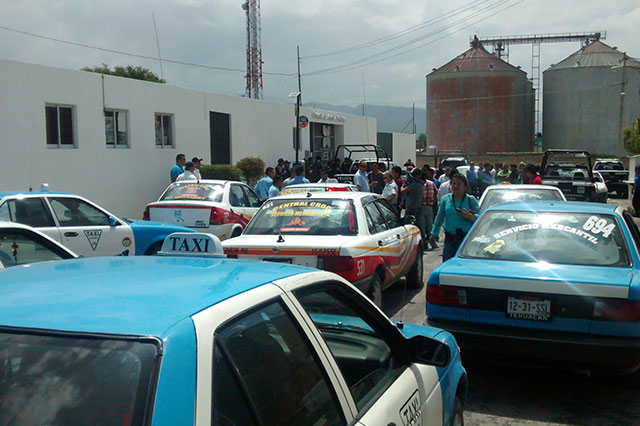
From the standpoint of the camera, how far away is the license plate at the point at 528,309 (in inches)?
195

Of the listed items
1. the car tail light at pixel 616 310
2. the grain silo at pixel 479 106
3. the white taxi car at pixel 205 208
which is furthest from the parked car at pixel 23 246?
the grain silo at pixel 479 106

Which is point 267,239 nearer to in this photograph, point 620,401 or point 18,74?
point 620,401

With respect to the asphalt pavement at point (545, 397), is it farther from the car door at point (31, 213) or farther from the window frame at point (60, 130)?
the window frame at point (60, 130)

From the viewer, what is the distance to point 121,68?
187 feet

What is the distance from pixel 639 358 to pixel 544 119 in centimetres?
6667

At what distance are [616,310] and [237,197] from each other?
8.67 meters

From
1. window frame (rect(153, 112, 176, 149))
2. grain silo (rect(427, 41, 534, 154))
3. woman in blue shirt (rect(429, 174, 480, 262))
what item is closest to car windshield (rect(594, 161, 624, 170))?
window frame (rect(153, 112, 176, 149))

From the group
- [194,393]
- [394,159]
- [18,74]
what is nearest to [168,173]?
[18,74]

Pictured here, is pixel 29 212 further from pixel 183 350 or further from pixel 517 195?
pixel 517 195

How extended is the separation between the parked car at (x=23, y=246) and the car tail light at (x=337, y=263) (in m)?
2.59

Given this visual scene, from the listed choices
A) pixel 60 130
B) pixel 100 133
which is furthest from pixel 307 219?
pixel 100 133

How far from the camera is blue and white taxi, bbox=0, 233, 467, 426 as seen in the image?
178 cm

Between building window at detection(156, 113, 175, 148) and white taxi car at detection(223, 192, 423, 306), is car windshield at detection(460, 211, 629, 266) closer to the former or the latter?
white taxi car at detection(223, 192, 423, 306)

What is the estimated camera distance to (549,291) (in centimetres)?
493
